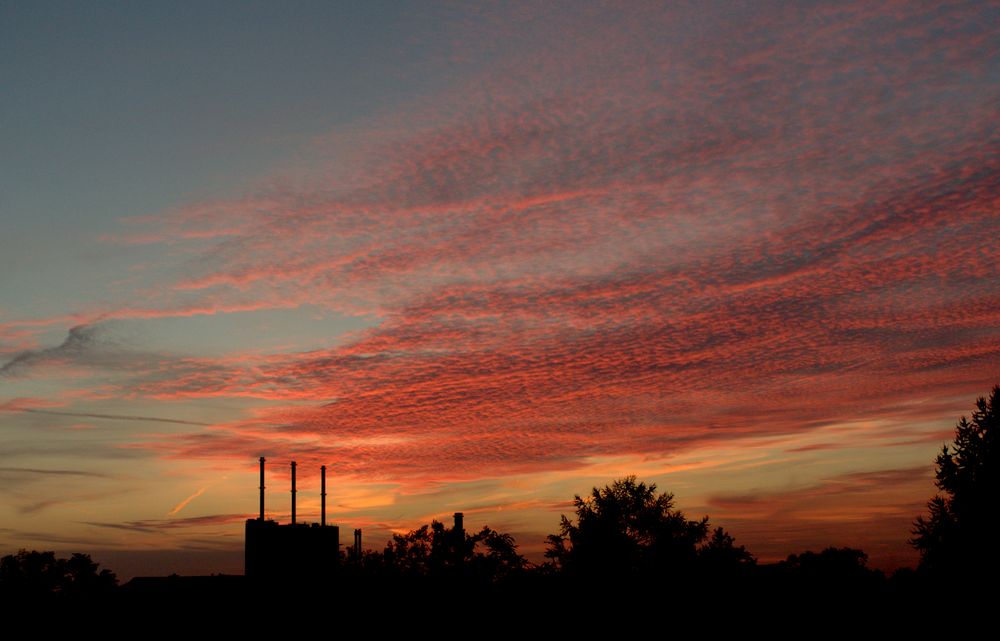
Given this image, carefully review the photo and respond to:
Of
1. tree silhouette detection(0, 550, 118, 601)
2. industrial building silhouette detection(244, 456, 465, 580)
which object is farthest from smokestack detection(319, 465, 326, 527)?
tree silhouette detection(0, 550, 118, 601)

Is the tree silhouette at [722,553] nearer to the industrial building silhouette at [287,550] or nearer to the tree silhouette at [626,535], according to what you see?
the tree silhouette at [626,535]

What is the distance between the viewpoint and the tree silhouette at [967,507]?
202 feet

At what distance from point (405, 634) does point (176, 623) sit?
9649mm

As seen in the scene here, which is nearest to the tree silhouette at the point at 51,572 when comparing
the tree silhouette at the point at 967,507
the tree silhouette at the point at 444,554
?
the tree silhouette at the point at 444,554

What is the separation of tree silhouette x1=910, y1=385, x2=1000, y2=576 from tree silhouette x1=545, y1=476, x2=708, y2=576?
20281mm

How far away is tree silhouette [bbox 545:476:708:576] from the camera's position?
81.9m

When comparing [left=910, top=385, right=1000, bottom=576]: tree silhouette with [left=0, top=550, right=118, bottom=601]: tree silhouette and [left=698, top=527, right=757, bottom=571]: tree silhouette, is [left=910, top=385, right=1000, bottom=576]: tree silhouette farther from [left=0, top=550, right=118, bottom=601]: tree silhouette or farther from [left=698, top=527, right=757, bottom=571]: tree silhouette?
[left=0, top=550, right=118, bottom=601]: tree silhouette

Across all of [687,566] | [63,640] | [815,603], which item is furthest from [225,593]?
[687,566]

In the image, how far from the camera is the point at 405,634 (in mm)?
38562

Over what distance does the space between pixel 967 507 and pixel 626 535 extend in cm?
2902

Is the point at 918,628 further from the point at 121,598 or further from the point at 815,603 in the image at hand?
the point at 121,598

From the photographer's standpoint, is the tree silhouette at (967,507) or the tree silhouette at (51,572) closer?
the tree silhouette at (967,507)

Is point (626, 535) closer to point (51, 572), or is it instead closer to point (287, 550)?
point (287, 550)

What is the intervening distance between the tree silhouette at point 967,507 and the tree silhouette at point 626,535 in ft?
66.5
